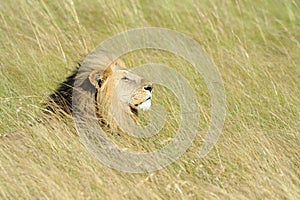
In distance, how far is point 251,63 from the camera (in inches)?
225

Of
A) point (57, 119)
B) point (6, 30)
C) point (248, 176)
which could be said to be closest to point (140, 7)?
point (6, 30)

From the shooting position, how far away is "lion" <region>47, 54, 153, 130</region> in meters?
4.50

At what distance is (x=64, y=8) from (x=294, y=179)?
3.81 m

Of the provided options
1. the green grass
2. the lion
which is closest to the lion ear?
the lion

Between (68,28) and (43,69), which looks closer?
(43,69)

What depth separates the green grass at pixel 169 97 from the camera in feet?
11.8

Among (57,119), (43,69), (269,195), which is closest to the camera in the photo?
(269,195)

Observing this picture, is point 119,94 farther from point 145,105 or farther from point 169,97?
point 169,97

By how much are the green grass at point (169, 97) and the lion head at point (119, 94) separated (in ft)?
0.82

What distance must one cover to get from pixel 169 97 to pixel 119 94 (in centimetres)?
59

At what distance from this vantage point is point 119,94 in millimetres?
4617

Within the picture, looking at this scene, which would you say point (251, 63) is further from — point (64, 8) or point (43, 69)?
point (64, 8)

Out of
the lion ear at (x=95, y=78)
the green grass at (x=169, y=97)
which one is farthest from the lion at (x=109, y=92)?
the green grass at (x=169, y=97)

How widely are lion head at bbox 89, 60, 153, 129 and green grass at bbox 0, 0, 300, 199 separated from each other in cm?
25
